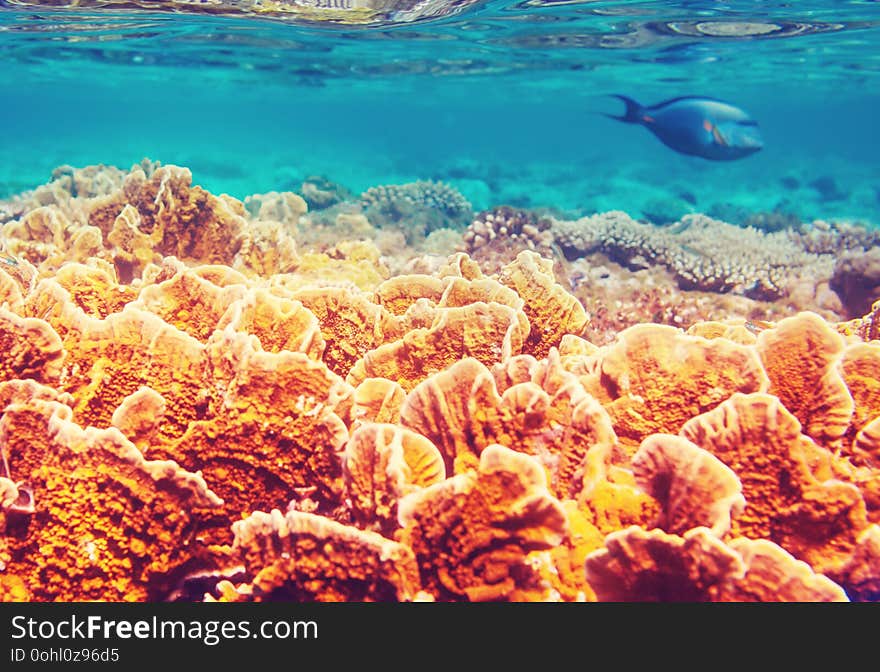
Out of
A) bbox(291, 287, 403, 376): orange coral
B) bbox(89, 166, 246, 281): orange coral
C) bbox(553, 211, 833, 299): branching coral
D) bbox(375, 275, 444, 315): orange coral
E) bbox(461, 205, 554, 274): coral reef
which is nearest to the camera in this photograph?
bbox(291, 287, 403, 376): orange coral

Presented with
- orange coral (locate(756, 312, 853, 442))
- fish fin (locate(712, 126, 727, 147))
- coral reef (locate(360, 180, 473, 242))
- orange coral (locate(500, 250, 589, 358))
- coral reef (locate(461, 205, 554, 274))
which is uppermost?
fish fin (locate(712, 126, 727, 147))

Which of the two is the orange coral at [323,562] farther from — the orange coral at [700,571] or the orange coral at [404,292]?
the orange coral at [404,292]

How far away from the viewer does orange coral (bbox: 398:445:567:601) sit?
1.47m

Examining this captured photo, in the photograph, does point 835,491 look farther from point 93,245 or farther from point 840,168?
point 840,168

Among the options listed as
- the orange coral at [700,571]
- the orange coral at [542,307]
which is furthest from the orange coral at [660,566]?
the orange coral at [542,307]

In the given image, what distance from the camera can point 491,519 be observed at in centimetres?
150

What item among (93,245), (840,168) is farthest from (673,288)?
(840,168)

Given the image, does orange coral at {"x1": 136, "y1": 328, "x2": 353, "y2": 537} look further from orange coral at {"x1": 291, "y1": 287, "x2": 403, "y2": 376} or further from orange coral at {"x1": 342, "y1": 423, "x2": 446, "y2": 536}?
orange coral at {"x1": 291, "y1": 287, "x2": 403, "y2": 376}

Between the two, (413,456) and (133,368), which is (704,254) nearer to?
(413,456)

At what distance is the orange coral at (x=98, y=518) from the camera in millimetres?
1774

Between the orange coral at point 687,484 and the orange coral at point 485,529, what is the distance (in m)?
0.48

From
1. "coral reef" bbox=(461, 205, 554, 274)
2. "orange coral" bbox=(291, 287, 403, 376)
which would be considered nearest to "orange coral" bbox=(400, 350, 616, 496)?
"orange coral" bbox=(291, 287, 403, 376)

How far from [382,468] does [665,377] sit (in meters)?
1.37

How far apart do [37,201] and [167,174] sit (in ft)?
21.5
